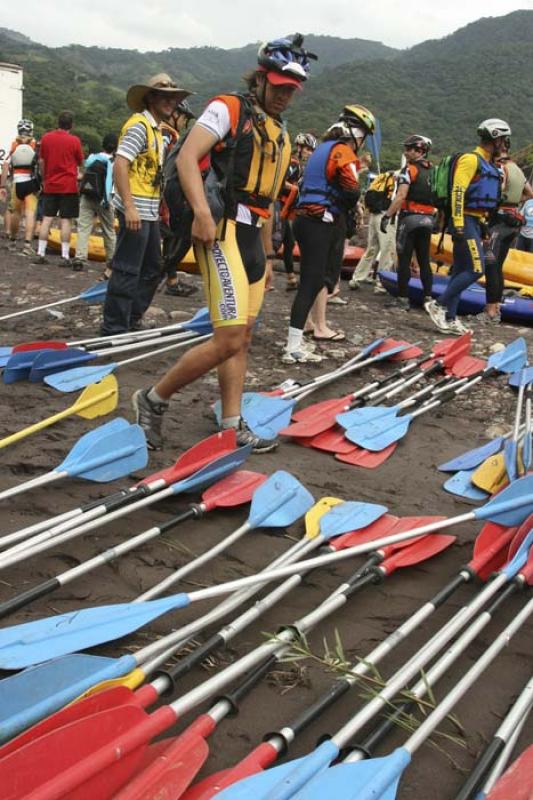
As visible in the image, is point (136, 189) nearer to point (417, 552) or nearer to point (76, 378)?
point (76, 378)

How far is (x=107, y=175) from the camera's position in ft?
26.5

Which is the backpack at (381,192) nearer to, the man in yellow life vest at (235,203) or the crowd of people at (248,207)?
the crowd of people at (248,207)

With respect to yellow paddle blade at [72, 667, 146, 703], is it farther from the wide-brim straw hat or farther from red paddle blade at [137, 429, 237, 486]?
the wide-brim straw hat

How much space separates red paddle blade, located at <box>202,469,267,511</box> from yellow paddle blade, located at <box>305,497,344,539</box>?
0.28 metres

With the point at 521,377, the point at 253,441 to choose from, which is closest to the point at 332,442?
the point at 253,441

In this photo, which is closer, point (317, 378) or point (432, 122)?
point (317, 378)

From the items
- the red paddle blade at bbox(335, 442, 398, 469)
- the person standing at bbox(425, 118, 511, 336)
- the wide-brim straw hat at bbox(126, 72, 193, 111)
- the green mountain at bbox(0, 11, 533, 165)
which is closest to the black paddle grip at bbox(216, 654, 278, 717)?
the red paddle blade at bbox(335, 442, 398, 469)

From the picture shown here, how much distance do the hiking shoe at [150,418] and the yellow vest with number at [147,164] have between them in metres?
2.00

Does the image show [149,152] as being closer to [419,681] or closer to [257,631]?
[257,631]

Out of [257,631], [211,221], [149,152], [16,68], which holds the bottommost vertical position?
[257,631]

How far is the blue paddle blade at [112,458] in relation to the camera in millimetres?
3130

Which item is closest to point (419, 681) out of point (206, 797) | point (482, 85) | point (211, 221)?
point (206, 797)

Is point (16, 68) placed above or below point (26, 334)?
above

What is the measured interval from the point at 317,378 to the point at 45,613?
300 centimetres
